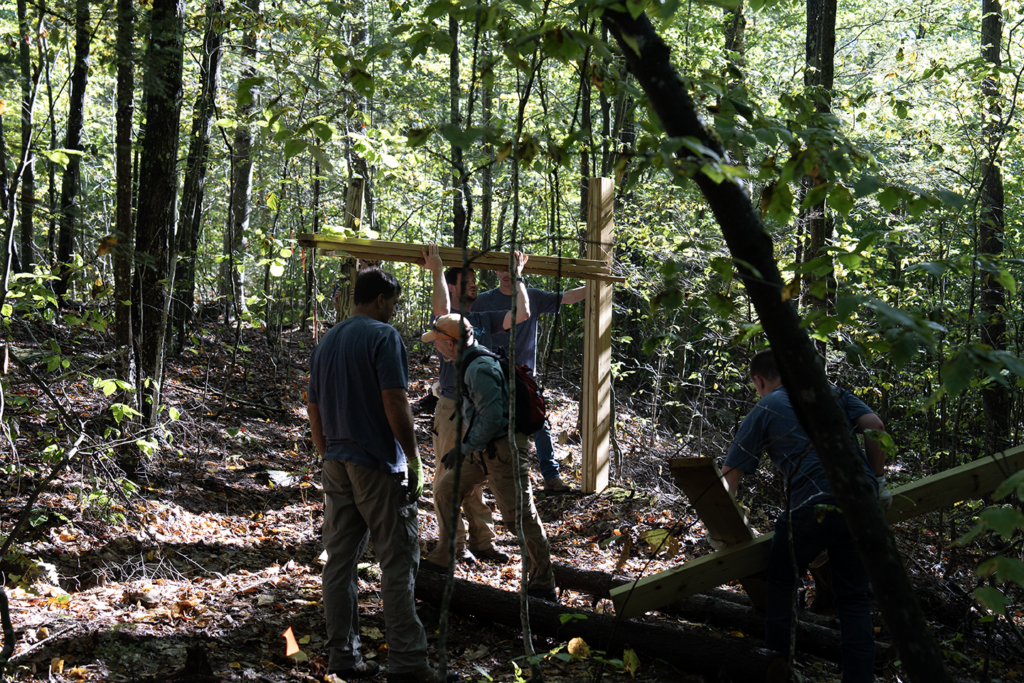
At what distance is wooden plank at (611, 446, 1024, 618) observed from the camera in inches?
133

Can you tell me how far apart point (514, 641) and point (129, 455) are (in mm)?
3659

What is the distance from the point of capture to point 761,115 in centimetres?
219

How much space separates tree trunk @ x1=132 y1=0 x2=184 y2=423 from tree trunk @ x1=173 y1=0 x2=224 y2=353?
326mm

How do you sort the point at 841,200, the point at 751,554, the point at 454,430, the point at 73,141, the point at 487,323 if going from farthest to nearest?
the point at 73,141 < the point at 487,323 < the point at 454,430 < the point at 751,554 < the point at 841,200

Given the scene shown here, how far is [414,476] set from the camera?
3.80 meters

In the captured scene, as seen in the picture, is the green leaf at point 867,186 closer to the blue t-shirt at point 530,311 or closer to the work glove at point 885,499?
the work glove at point 885,499

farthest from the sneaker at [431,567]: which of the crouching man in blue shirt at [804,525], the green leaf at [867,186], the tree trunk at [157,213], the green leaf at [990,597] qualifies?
the green leaf at [867,186]

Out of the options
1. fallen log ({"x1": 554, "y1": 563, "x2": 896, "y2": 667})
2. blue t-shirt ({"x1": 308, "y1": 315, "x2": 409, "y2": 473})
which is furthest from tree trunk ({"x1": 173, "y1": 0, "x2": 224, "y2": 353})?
fallen log ({"x1": 554, "y1": 563, "x2": 896, "y2": 667})

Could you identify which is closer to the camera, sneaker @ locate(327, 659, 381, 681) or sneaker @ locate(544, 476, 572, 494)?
sneaker @ locate(327, 659, 381, 681)

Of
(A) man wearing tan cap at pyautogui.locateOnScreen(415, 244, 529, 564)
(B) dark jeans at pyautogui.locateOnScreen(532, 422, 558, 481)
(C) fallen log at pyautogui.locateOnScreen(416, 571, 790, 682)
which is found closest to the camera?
(C) fallen log at pyautogui.locateOnScreen(416, 571, 790, 682)

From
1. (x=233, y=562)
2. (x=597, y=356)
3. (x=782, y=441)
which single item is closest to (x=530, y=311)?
(x=597, y=356)

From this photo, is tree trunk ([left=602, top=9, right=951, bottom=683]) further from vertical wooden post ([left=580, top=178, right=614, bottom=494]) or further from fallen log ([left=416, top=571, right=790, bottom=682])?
vertical wooden post ([left=580, top=178, right=614, bottom=494])

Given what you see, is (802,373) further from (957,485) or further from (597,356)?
(597,356)

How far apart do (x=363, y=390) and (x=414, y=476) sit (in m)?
0.56
